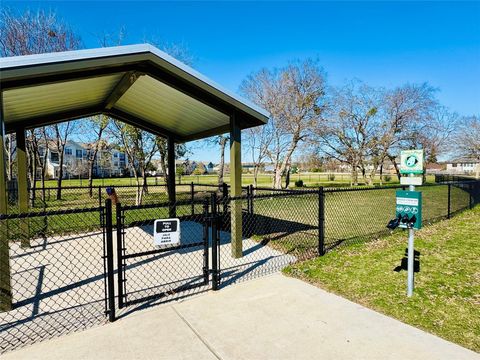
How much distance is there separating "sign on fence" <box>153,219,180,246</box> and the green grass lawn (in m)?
2.09

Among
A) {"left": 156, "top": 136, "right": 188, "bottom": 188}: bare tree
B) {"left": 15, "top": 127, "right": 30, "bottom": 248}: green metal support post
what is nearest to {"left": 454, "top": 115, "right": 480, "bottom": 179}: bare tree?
{"left": 156, "top": 136, "right": 188, "bottom": 188}: bare tree

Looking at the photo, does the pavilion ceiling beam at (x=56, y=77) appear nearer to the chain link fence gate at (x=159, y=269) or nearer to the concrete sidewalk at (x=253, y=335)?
the chain link fence gate at (x=159, y=269)

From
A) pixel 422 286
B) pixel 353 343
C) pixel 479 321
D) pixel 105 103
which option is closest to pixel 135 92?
pixel 105 103

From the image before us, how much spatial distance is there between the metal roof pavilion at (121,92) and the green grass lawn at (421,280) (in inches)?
117

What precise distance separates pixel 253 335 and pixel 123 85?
174 inches

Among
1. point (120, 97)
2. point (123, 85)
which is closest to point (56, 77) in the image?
point (123, 85)

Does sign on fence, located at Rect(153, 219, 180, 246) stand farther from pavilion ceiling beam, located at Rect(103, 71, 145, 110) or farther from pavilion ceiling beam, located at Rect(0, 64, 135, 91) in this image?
pavilion ceiling beam, located at Rect(103, 71, 145, 110)

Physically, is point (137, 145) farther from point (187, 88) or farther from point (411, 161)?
point (411, 161)

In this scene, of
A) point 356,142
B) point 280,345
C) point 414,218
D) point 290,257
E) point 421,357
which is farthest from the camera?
point 356,142

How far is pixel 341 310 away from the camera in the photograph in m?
3.35

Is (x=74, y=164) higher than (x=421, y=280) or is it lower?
higher

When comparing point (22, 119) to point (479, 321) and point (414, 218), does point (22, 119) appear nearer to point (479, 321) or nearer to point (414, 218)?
point (414, 218)

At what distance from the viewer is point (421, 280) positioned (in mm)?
4121

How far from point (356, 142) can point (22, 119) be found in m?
28.0
